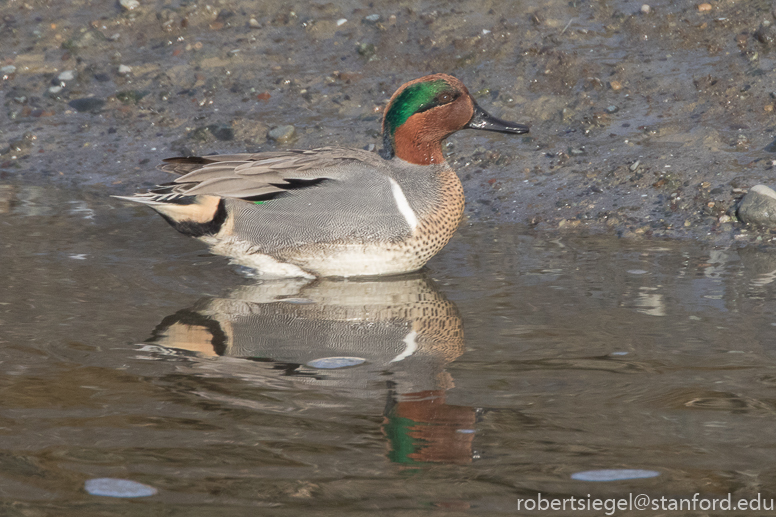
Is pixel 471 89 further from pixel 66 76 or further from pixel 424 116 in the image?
pixel 66 76

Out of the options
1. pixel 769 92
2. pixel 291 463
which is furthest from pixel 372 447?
pixel 769 92

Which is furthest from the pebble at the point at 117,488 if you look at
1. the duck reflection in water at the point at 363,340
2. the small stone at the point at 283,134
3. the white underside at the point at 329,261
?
the small stone at the point at 283,134

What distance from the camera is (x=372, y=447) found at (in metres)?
2.87

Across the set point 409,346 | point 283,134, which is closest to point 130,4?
point 283,134

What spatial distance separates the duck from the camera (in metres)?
4.87

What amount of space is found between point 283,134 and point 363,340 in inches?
141

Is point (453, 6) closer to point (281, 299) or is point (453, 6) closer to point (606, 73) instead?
point (606, 73)

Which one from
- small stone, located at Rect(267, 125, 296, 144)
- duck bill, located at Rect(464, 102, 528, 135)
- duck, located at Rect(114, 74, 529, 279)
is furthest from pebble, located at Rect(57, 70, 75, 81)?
duck bill, located at Rect(464, 102, 528, 135)

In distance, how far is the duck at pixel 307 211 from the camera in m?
4.87

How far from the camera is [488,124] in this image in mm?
5441

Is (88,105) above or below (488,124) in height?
above

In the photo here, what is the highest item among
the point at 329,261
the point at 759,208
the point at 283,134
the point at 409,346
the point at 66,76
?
the point at 66,76

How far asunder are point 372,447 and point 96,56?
6675mm

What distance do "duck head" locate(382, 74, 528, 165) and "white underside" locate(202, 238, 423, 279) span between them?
2.21 ft
